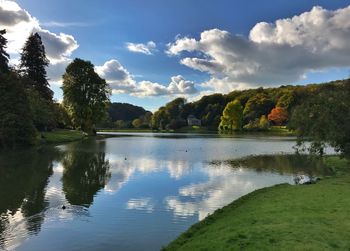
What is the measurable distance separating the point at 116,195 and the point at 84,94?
7824 centimetres

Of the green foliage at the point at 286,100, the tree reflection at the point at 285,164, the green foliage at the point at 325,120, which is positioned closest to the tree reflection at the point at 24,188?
the tree reflection at the point at 285,164

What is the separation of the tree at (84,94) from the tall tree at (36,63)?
5.56 meters

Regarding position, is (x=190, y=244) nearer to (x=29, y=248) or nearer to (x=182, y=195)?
(x=29, y=248)

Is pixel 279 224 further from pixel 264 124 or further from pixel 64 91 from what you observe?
pixel 264 124

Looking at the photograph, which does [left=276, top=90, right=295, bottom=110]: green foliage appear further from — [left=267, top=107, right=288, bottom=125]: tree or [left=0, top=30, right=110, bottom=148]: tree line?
[left=0, top=30, right=110, bottom=148]: tree line

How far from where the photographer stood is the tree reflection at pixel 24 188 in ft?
58.3

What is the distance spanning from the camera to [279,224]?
1292 cm

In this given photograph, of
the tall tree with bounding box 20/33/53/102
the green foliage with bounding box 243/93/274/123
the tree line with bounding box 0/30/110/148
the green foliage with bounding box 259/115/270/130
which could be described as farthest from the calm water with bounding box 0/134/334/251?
the green foliage with bounding box 243/93/274/123

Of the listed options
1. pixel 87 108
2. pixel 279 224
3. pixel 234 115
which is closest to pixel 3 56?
pixel 87 108

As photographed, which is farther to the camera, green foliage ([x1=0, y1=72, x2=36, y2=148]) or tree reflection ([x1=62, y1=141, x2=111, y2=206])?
green foliage ([x1=0, y1=72, x2=36, y2=148])

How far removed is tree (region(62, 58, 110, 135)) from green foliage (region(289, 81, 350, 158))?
72.4 meters

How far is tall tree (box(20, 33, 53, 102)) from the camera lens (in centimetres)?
9032

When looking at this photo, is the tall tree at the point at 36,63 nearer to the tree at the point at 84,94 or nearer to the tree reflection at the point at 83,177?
the tree at the point at 84,94

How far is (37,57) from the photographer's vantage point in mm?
91562
